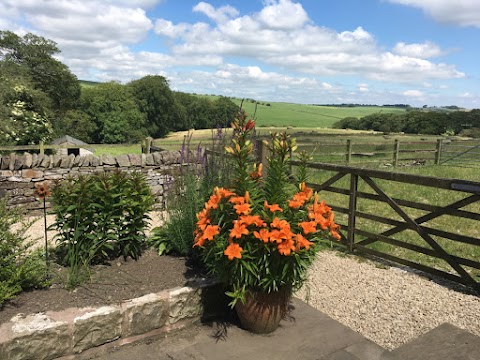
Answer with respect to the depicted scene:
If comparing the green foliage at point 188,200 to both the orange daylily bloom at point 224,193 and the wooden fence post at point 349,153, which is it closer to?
the orange daylily bloom at point 224,193

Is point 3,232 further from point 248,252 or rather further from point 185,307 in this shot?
point 248,252

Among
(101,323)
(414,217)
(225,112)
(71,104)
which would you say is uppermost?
(71,104)

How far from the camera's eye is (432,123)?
25688mm

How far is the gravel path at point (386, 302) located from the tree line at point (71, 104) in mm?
2206

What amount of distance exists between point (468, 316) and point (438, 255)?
3.16ft

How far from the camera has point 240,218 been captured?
8.17 feet

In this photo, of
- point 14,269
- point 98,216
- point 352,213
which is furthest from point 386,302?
point 14,269

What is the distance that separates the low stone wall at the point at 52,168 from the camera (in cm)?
700

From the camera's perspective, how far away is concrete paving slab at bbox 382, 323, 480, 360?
235 centimetres

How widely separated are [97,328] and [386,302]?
9.40 feet

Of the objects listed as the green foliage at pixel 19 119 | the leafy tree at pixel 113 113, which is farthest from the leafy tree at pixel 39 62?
the green foliage at pixel 19 119

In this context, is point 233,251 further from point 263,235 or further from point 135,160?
point 135,160

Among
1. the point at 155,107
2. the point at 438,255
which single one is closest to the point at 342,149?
the point at 438,255

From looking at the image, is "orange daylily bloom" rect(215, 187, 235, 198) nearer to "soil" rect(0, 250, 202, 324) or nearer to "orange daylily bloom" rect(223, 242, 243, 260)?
"orange daylily bloom" rect(223, 242, 243, 260)
